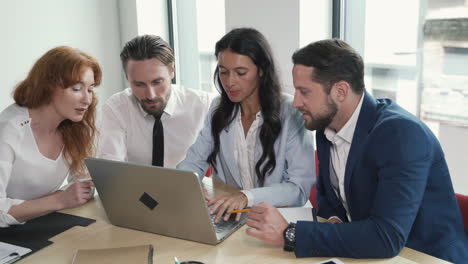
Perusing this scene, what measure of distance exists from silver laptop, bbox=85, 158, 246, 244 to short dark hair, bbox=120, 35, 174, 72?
0.89 meters

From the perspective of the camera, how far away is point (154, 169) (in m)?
1.38

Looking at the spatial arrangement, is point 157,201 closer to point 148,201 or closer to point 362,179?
point 148,201

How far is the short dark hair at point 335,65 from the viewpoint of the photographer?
5.41 ft

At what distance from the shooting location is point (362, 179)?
1577mm

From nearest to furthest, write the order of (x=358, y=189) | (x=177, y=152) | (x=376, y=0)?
(x=358, y=189) → (x=177, y=152) → (x=376, y=0)

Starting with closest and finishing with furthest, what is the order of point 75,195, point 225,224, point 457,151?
point 225,224, point 75,195, point 457,151

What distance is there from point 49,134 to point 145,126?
1.93 feet

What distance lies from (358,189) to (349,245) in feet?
1.05

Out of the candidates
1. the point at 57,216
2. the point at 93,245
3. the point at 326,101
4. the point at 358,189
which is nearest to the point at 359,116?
the point at 326,101

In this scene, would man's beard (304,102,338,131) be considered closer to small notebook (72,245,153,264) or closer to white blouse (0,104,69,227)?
small notebook (72,245,153,264)

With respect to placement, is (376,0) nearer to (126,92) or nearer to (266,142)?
(266,142)

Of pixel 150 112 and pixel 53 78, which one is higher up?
pixel 53 78

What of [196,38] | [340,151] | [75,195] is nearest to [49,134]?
[75,195]

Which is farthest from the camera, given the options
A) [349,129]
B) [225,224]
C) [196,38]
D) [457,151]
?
[196,38]
